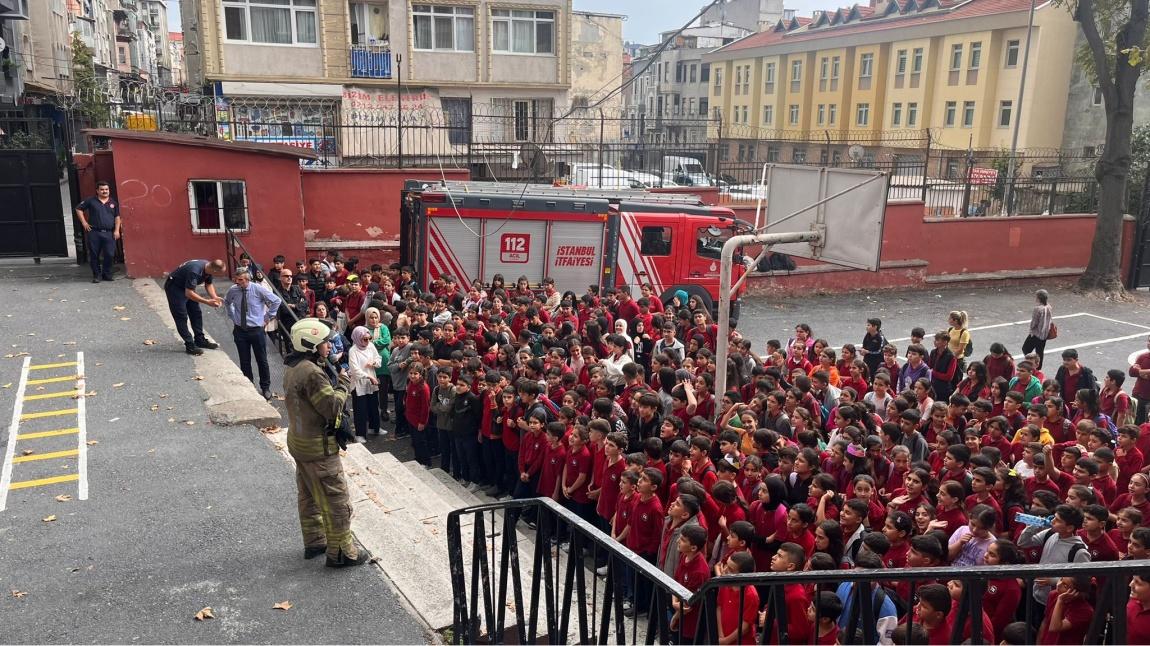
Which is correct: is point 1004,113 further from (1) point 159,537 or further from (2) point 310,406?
(1) point 159,537

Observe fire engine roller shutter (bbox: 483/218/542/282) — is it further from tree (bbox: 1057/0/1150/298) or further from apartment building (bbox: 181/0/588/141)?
tree (bbox: 1057/0/1150/298)

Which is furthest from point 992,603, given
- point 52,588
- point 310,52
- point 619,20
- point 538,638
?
point 619,20

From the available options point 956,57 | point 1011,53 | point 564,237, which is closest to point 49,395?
point 564,237

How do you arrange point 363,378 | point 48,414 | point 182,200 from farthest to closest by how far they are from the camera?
point 182,200, point 363,378, point 48,414

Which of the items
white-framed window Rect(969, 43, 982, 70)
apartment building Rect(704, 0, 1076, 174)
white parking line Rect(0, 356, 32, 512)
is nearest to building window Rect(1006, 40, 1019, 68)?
apartment building Rect(704, 0, 1076, 174)

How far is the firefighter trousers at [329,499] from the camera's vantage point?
5859 millimetres

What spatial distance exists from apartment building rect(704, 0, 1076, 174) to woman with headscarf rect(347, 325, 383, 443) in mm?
22497

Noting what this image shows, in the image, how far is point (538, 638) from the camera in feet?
17.1

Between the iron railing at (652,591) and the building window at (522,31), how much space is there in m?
25.5

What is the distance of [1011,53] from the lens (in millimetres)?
37406

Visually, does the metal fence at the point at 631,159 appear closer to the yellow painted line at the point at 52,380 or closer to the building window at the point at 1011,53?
the yellow painted line at the point at 52,380

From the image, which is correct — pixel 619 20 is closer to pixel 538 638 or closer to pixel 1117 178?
pixel 1117 178

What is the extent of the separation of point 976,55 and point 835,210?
34.5 m

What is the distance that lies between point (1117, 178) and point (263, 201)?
19439 millimetres
